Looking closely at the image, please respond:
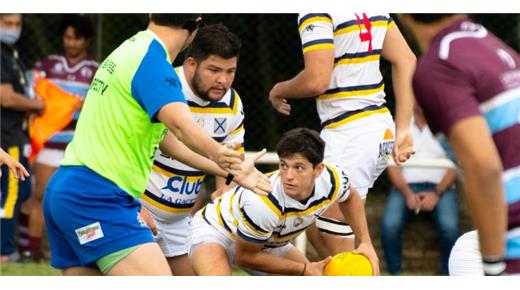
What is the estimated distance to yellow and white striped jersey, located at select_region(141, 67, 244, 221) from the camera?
656 cm

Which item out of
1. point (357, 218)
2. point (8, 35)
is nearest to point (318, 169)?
point (357, 218)

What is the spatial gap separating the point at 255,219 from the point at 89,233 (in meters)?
1.48

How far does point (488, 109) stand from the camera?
3723mm

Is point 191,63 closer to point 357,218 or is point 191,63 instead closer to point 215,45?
point 215,45

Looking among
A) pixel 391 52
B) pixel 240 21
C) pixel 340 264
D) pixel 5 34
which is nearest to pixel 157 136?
pixel 340 264

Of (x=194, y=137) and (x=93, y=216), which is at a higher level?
(x=194, y=137)

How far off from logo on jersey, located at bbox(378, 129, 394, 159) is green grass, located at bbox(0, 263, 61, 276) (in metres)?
2.93

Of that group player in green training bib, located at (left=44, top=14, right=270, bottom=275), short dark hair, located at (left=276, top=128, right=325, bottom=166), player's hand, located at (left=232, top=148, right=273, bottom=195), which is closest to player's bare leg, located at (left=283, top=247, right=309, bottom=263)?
short dark hair, located at (left=276, top=128, right=325, bottom=166)

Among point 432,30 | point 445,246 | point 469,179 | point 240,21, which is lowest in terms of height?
point 445,246

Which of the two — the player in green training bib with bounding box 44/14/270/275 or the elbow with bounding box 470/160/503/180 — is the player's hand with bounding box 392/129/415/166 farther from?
the elbow with bounding box 470/160/503/180

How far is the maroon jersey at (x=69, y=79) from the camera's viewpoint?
1008cm

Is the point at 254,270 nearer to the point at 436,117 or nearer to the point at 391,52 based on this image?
the point at 391,52

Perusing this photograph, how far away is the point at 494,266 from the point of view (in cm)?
375

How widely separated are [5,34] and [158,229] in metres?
3.51
